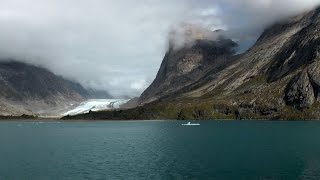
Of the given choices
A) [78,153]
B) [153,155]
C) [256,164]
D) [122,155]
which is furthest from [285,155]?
[78,153]

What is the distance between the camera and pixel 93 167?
128250 millimetres

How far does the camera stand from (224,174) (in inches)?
4368

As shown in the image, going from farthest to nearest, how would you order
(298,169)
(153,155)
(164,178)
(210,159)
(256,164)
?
(153,155), (210,159), (256,164), (298,169), (164,178)

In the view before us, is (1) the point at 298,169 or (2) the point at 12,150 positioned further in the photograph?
(2) the point at 12,150

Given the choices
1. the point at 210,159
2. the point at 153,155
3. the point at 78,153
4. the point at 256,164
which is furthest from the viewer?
the point at 78,153

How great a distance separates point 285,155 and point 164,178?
51.5 meters

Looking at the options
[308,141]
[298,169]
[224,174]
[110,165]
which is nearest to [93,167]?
[110,165]

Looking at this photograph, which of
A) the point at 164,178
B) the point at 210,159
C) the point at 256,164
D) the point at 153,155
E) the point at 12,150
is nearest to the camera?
the point at 164,178

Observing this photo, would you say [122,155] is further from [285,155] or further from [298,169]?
[298,169]

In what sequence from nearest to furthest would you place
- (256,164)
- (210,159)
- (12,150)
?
1. (256,164)
2. (210,159)
3. (12,150)

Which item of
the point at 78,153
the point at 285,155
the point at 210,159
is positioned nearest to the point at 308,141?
the point at 285,155

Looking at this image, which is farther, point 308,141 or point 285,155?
point 308,141

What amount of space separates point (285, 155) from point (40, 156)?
75936 millimetres

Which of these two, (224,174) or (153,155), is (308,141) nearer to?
(153,155)
